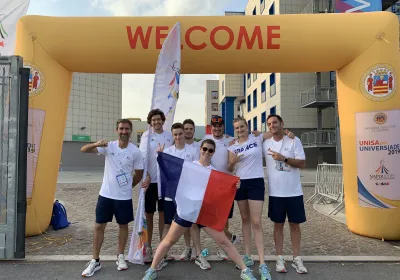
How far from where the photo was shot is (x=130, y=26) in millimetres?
5656

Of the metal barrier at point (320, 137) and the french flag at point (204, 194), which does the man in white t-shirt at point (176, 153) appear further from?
the metal barrier at point (320, 137)

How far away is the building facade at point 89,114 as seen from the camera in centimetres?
2919

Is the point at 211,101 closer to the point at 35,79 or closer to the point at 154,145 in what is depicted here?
the point at 35,79

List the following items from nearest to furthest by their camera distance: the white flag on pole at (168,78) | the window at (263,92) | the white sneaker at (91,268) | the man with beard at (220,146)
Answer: the white sneaker at (91,268), the man with beard at (220,146), the white flag on pole at (168,78), the window at (263,92)

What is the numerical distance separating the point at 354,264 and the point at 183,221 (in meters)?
2.52

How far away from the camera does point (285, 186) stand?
4.33 metres

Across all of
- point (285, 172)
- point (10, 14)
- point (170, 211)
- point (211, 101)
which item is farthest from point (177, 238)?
point (211, 101)

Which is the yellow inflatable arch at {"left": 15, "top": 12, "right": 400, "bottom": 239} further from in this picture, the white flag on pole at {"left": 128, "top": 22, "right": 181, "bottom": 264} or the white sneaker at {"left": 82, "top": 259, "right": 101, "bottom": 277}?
the white sneaker at {"left": 82, "top": 259, "right": 101, "bottom": 277}

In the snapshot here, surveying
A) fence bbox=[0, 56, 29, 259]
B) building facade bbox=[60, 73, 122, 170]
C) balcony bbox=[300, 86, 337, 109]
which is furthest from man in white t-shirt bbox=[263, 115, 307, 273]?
building facade bbox=[60, 73, 122, 170]

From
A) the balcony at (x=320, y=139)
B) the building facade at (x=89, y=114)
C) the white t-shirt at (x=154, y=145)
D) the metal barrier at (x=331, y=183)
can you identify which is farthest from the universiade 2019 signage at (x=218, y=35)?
the building facade at (x=89, y=114)

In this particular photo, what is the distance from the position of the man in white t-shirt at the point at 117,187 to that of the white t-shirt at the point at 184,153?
17.0 inches

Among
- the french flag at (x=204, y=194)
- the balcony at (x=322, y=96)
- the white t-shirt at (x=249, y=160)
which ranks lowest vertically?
the french flag at (x=204, y=194)

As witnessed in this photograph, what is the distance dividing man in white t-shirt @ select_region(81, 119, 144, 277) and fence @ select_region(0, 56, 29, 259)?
3.52 feet

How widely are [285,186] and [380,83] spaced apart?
2739 millimetres
